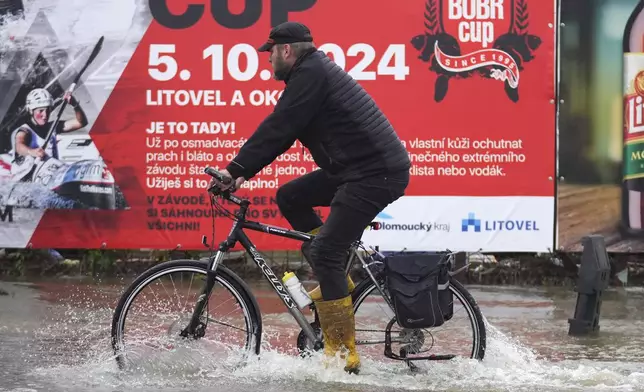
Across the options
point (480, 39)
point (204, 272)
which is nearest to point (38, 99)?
point (480, 39)

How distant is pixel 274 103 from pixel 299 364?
4.01 m

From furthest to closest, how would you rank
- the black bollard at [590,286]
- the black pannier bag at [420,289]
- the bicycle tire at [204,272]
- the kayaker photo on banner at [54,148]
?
the kayaker photo on banner at [54,148], the black bollard at [590,286], the bicycle tire at [204,272], the black pannier bag at [420,289]

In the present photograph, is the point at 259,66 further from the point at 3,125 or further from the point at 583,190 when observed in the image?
the point at 583,190

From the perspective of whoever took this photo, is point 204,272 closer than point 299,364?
Yes

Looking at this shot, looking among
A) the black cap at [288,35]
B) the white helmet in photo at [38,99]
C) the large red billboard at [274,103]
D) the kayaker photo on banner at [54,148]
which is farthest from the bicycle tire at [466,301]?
the white helmet in photo at [38,99]

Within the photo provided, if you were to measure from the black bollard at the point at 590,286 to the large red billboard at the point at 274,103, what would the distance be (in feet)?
5.64

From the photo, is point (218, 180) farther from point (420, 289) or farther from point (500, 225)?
point (500, 225)

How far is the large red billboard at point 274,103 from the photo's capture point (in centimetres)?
928

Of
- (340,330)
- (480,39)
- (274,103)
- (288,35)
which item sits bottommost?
(340,330)

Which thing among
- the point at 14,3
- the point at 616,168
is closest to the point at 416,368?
the point at 616,168

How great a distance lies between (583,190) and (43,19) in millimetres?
5116

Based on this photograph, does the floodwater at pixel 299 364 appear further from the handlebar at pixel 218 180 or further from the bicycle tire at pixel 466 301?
the handlebar at pixel 218 180

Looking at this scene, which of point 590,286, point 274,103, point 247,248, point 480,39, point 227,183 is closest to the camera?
point 227,183

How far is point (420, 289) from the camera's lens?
18.3ft
